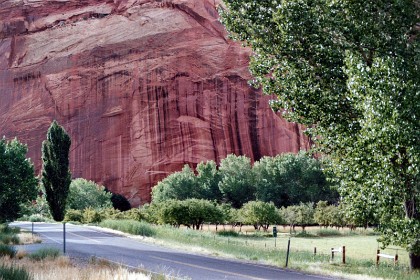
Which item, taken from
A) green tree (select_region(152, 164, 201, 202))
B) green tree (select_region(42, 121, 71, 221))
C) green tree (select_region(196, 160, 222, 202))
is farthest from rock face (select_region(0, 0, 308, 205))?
green tree (select_region(42, 121, 71, 221))

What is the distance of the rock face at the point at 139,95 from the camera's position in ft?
233

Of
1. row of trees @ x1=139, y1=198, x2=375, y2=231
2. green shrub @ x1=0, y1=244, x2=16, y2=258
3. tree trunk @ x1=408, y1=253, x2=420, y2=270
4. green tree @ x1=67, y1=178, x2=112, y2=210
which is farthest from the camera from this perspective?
green tree @ x1=67, y1=178, x2=112, y2=210

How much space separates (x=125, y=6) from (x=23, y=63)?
60.7ft

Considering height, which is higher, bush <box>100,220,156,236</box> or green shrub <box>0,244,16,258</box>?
green shrub <box>0,244,16,258</box>

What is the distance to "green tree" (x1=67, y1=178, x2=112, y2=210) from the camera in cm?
7081

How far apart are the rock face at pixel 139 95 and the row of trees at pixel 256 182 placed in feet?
15.5

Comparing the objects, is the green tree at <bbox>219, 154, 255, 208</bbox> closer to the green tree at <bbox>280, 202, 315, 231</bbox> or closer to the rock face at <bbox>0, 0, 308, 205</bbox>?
the rock face at <bbox>0, 0, 308, 205</bbox>

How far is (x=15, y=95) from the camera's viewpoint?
7875 centimetres

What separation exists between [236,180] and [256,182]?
319 cm

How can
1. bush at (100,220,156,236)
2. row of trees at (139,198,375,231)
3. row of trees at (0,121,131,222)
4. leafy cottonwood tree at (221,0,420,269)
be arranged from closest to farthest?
leafy cottonwood tree at (221,0,420,269) < bush at (100,220,156,236) < row of trees at (0,121,131,222) < row of trees at (139,198,375,231)

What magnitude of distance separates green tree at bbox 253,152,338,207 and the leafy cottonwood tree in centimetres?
4857

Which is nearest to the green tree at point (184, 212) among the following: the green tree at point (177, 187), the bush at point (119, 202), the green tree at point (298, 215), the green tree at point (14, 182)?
the green tree at point (14, 182)

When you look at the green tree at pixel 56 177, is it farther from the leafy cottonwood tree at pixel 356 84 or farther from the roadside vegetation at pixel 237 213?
Result: the leafy cottonwood tree at pixel 356 84

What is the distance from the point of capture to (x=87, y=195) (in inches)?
2879
